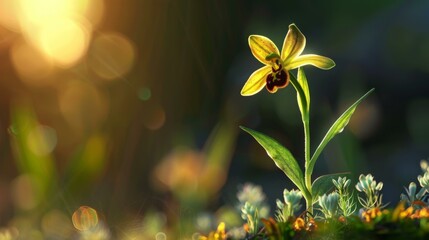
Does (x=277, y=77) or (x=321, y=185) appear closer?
(x=321, y=185)

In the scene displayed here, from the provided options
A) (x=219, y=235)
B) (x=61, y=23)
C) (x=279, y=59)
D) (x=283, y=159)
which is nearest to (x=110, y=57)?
(x=61, y=23)

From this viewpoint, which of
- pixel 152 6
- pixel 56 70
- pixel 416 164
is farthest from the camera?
pixel 152 6

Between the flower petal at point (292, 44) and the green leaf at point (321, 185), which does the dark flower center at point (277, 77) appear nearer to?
the flower petal at point (292, 44)

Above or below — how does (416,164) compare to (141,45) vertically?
below

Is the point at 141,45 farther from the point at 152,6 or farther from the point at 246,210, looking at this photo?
the point at 246,210

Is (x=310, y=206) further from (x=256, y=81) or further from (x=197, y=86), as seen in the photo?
(x=197, y=86)

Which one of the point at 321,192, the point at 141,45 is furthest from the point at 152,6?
the point at 321,192

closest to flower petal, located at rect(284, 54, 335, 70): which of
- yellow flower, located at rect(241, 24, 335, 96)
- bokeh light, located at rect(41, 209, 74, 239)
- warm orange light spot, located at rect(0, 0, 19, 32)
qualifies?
yellow flower, located at rect(241, 24, 335, 96)

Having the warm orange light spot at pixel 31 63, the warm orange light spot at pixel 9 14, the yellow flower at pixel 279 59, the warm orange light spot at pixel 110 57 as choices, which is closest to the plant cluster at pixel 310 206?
the yellow flower at pixel 279 59
